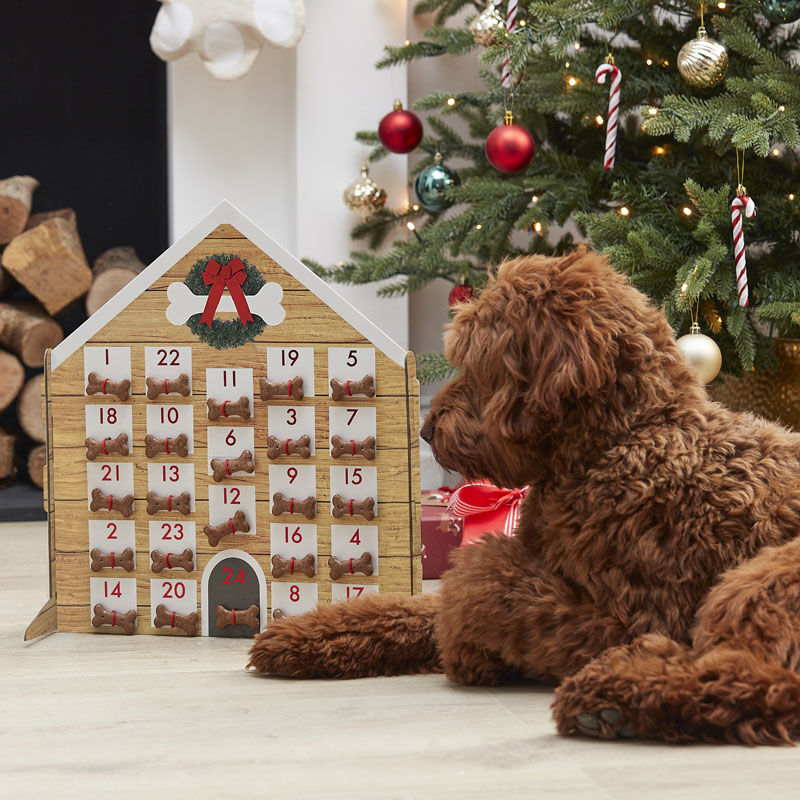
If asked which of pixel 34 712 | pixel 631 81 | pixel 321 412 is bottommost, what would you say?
pixel 34 712

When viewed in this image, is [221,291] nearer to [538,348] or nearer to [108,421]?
[108,421]

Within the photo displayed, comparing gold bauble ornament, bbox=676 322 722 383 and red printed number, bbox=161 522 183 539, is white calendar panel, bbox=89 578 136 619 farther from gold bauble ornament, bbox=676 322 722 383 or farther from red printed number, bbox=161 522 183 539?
gold bauble ornament, bbox=676 322 722 383

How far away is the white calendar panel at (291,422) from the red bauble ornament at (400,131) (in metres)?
1.25

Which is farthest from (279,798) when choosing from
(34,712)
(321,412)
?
(321,412)

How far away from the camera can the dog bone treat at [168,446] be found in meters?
1.27

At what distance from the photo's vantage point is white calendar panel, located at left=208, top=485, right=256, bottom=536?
126 cm

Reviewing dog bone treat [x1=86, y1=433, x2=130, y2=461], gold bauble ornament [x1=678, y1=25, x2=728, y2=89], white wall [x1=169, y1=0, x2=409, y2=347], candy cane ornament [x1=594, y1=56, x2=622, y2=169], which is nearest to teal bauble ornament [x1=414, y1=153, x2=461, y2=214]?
white wall [x1=169, y1=0, x2=409, y2=347]

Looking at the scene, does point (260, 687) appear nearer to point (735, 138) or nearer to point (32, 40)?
point (735, 138)

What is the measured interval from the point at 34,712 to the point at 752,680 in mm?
652

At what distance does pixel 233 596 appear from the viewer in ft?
4.20

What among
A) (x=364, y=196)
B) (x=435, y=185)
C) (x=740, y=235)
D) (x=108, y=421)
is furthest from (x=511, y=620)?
(x=364, y=196)

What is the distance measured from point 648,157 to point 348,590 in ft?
4.05

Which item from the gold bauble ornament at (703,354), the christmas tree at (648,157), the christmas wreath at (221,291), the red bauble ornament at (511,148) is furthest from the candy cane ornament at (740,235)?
the christmas wreath at (221,291)

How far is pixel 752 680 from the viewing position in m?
0.80
